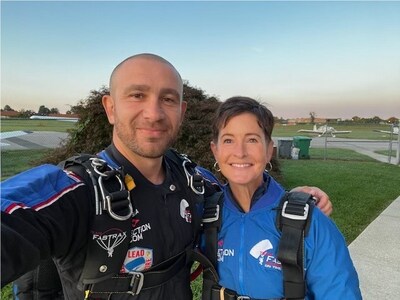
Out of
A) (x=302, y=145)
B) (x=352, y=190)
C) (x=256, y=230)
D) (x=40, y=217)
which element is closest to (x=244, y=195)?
(x=256, y=230)

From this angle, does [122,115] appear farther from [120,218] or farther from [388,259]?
[388,259]

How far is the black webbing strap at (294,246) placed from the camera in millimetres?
1616

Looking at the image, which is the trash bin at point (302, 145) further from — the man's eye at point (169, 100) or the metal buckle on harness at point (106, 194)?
the metal buckle on harness at point (106, 194)

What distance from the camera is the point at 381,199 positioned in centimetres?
802

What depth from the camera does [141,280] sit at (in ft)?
4.74

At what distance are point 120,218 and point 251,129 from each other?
3.02 feet

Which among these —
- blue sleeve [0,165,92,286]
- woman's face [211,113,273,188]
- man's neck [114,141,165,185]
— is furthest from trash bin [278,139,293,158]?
blue sleeve [0,165,92,286]

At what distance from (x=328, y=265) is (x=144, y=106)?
1170 mm

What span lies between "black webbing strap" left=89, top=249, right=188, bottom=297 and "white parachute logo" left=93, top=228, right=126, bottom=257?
0.16 m

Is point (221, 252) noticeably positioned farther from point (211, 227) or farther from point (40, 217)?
point (40, 217)

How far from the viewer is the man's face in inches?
65.2

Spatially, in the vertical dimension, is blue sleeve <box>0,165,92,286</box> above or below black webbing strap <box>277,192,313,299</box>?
above

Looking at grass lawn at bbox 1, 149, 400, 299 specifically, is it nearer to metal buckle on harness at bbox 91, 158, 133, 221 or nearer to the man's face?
the man's face

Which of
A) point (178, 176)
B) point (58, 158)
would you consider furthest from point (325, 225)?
point (58, 158)
